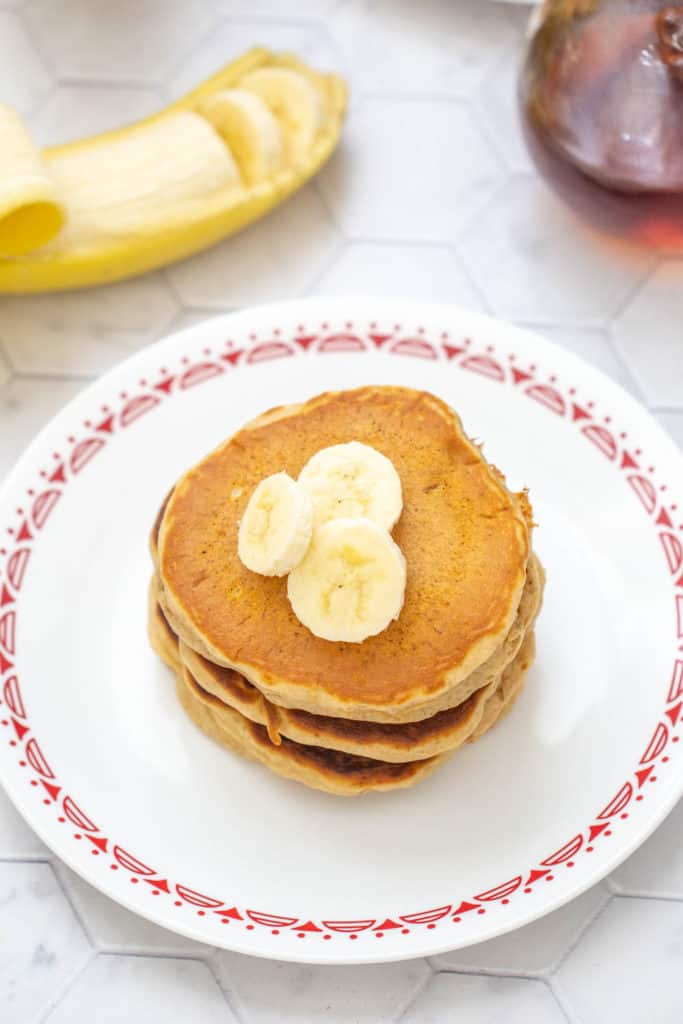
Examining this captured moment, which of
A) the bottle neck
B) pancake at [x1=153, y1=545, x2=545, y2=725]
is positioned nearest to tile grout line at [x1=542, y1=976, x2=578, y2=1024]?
pancake at [x1=153, y1=545, x2=545, y2=725]

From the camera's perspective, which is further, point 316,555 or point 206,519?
point 206,519

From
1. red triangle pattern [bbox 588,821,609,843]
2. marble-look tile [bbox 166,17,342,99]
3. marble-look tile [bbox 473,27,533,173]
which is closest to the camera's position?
red triangle pattern [bbox 588,821,609,843]

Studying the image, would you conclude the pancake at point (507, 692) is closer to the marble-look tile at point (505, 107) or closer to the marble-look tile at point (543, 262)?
the marble-look tile at point (543, 262)

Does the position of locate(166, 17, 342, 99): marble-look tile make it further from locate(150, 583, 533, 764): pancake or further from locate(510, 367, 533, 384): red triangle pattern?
locate(150, 583, 533, 764): pancake

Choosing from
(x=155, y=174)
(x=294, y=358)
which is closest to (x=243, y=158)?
(x=155, y=174)

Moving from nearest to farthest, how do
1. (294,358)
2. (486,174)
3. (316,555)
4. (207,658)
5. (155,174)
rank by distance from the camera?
(316,555) < (207,658) < (294,358) < (155,174) < (486,174)

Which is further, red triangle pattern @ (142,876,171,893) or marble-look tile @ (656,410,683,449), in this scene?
marble-look tile @ (656,410,683,449)

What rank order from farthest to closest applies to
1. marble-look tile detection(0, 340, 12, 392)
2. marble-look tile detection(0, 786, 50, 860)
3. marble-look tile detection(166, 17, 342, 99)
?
marble-look tile detection(166, 17, 342, 99) → marble-look tile detection(0, 340, 12, 392) → marble-look tile detection(0, 786, 50, 860)

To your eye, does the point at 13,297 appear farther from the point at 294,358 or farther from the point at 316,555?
the point at 316,555

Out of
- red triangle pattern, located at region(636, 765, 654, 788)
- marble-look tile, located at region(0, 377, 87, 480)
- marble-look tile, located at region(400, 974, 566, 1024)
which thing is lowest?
marble-look tile, located at region(400, 974, 566, 1024)
